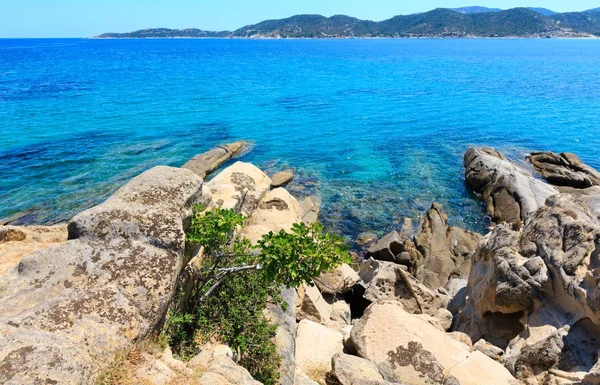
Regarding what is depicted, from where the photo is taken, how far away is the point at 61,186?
29875 mm

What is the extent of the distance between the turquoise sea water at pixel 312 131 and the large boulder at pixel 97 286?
1682cm

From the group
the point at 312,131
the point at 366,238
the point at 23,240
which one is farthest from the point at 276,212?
the point at 312,131

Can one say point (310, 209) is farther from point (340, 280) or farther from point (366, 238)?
point (340, 280)

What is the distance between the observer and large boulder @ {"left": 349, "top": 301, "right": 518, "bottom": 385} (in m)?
10.9

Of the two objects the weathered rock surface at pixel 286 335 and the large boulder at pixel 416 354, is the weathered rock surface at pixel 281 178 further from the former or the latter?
the large boulder at pixel 416 354

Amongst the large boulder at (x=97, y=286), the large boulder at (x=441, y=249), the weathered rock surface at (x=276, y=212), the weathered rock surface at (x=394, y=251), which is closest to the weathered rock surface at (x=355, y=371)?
the large boulder at (x=97, y=286)

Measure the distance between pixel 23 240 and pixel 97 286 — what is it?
22.3 feet

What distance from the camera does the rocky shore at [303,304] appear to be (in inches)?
291

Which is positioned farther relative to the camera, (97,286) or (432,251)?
(432,251)

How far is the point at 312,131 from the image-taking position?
45.5 m

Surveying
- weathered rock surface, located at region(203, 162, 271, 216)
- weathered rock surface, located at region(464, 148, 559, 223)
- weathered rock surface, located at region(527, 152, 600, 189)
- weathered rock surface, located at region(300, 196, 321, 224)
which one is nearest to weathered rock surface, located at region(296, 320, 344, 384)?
weathered rock surface, located at region(203, 162, 271, 216)

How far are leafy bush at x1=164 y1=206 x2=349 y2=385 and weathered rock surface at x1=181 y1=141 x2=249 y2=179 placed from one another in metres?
21.6

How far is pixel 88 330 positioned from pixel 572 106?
215ft

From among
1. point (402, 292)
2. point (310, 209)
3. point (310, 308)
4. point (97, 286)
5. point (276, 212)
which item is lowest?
point (310, 209)
